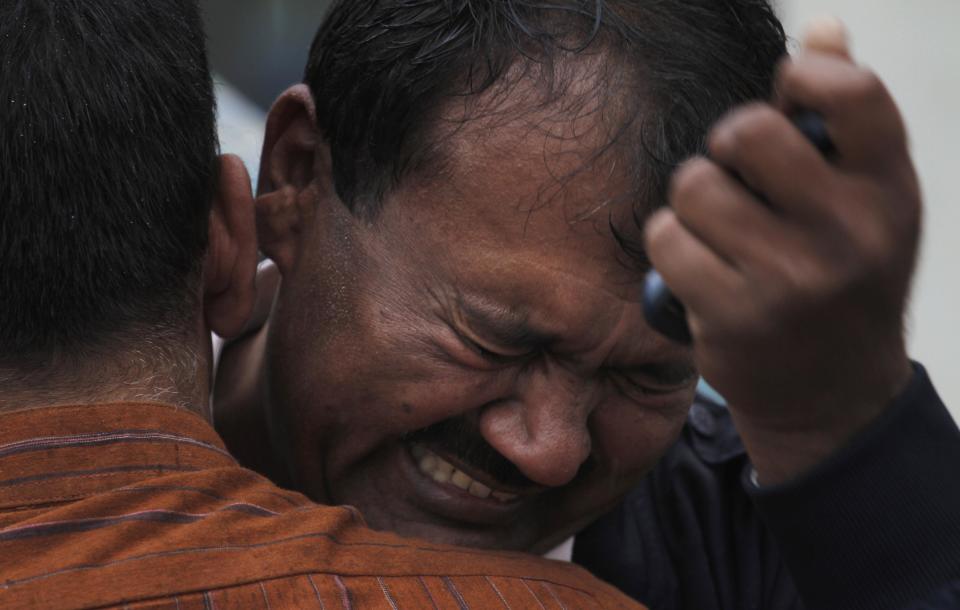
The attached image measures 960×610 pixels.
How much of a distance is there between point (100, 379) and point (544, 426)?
837 millimetres

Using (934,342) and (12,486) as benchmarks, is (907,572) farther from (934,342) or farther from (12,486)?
(934,342)

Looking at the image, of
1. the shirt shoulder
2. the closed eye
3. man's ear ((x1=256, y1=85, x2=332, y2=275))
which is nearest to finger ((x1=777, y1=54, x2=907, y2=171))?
the shirt shoulder

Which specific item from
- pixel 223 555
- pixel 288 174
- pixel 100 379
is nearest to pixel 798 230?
pixel 223 555

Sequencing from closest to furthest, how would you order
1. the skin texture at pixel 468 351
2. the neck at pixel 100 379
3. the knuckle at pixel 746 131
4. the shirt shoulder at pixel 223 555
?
the knuckle at pixel 746 131 → the shirt shoulder at pixel 223 555 → the neck at pixel 100 379 → the skin texture at pixel 468 351

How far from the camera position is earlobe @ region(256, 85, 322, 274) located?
2.69 m

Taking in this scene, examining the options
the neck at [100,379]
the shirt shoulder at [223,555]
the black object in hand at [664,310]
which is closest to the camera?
the black object in hand at [664,310]

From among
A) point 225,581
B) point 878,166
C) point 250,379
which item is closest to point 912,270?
point 878,166

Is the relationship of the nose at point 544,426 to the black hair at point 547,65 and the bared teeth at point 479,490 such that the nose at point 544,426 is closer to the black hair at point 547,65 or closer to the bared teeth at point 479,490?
the bared teeth at point 479,490

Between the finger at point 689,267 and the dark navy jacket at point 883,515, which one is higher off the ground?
the finger at point 689,267

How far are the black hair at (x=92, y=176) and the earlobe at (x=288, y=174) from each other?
647 mm

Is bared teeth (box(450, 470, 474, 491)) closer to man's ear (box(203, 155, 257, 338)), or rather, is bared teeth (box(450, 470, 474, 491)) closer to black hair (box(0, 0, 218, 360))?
man's ear (box(203, 155, 257, 338))

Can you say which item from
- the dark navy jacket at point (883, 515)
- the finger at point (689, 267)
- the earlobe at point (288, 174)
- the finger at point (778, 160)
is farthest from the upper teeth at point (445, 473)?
the finger at point (778, 160)

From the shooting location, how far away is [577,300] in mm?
2365

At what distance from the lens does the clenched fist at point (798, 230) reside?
1.28m
